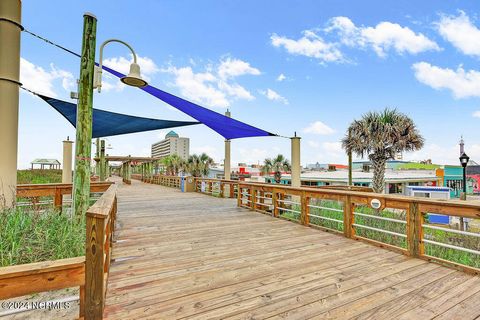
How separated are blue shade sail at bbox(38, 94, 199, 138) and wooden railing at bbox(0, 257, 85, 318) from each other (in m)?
5.28

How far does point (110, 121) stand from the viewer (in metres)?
7.19

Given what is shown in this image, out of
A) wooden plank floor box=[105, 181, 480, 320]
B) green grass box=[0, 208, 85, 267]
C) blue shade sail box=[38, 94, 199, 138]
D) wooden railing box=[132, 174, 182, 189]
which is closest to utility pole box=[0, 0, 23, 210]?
green grass box=[0, 208, 85, 267]

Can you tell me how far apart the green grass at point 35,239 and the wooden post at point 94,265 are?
36.8 inches

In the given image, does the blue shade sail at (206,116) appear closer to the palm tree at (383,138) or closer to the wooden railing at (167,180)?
the palm tree at (383,138)

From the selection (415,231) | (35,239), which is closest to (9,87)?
(35,239)

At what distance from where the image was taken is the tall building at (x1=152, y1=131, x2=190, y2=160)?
335 feet

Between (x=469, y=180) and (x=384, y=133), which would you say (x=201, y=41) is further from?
(x=469, y=180)

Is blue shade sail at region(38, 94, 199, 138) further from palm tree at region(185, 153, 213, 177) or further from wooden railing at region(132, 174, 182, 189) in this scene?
palm tree at region(185, 153, 213, 177)

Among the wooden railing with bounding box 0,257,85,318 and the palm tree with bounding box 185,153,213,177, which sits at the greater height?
the palm tree with bounding box 185,153,213,177

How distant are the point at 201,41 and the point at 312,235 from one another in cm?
950

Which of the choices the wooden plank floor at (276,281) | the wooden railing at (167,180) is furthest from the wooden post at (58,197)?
the wooden railing at (167,180)

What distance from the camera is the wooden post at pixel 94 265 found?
4.83 ft

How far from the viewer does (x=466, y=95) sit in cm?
1562

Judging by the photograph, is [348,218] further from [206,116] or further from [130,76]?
[206,116]
